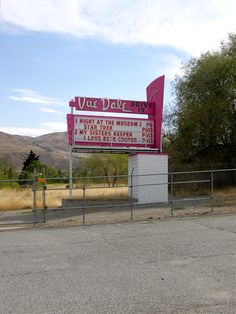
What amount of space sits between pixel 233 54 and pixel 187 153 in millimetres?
6780

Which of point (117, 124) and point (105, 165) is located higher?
point (117, 124)

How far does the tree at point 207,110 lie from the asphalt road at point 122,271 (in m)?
15.5

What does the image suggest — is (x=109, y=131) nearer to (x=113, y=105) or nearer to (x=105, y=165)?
(x=113, y=105)

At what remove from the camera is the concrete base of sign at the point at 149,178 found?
21953 mm

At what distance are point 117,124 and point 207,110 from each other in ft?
25.2

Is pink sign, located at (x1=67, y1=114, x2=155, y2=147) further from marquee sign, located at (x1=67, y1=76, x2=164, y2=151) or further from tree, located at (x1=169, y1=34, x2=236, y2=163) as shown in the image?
tree, located at (x1=169, y1=34, x2=236, y2=163)

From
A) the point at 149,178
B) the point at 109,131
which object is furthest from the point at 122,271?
the point at 109,131

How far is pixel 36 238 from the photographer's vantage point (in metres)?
12.8

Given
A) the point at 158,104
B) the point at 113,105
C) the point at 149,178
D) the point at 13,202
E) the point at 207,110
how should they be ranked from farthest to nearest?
the point at 207,110, the point at 158,104, the point at 13,202, the point at 113,105, the point at 149,178

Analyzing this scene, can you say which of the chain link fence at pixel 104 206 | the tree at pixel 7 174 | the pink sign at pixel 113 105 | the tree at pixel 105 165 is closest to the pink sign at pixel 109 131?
the pink sign at pixel 113 105

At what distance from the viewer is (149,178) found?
22.2 meters

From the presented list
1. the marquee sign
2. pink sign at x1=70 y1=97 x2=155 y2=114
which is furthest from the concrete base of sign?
pink sign at x1=70 y1=97 x2=155 y2=114

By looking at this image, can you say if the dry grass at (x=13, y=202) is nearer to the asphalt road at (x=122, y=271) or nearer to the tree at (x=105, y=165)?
the asphalt road at (x=122, y=271)

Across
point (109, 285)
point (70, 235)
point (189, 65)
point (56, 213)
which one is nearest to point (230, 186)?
point (189, 65)
